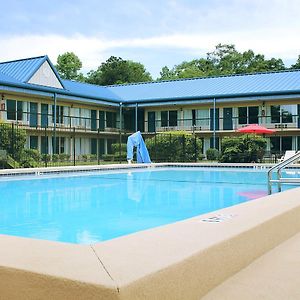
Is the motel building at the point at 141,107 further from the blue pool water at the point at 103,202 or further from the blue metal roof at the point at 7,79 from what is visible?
the blue pool water at the point at 103,202

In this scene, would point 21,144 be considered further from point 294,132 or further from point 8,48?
point 8,48

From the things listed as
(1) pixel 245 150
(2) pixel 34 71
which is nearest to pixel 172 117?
(1) pixel 245 150

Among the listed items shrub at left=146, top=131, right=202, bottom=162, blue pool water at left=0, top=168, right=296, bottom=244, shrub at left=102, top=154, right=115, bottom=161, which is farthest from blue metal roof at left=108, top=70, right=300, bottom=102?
blue pool water at left=0, top=168, right=296, bottom=244

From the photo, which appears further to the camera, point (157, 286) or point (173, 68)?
point (173, 68)

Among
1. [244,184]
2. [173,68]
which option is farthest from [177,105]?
[173,68]

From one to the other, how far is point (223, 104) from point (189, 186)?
1947 centimetres

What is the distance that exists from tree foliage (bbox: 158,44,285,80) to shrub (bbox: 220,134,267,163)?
30723mm

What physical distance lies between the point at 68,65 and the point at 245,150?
35.9 meters

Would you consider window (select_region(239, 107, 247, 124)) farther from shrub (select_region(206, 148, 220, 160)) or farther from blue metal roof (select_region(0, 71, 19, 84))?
blue metal roof (select_region(0, 71, 19, 84))

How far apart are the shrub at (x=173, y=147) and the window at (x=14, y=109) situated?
792 centimetres

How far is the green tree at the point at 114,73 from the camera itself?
55.8 meters

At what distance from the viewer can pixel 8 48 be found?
41.8 m

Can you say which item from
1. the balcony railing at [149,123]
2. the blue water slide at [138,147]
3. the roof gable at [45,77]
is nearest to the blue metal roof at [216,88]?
the balcony railing at [149,123]

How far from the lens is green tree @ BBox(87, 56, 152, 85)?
183 feet
